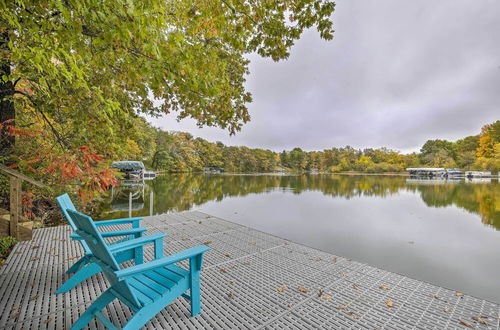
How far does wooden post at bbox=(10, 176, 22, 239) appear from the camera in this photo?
3160mm

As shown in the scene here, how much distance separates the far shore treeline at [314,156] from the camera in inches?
1432

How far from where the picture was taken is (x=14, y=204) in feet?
10.5

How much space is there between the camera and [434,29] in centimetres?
1106

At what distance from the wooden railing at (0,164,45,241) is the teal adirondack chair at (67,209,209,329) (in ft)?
8.22

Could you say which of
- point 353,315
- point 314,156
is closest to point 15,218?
point 353,315

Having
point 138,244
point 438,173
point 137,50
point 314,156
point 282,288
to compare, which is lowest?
point 282,288

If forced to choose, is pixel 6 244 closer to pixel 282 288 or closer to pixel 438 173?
pixel 282 288

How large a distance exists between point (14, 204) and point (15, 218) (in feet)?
0.88

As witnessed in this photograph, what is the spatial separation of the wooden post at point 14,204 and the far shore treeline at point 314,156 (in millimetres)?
26716

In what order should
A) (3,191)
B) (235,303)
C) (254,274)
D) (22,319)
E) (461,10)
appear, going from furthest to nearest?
(461,10) → (3,191) → (254,274) → (235,303) → (22,319)

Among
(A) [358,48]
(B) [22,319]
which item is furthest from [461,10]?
(B) [22,319]

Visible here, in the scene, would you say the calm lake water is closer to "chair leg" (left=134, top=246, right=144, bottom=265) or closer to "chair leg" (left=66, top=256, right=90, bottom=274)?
"chair leg" (left=134, top=246, right=144, bottom=265)

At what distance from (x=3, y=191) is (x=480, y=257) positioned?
9612 millimetres

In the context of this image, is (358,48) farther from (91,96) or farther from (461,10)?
(91,96)
